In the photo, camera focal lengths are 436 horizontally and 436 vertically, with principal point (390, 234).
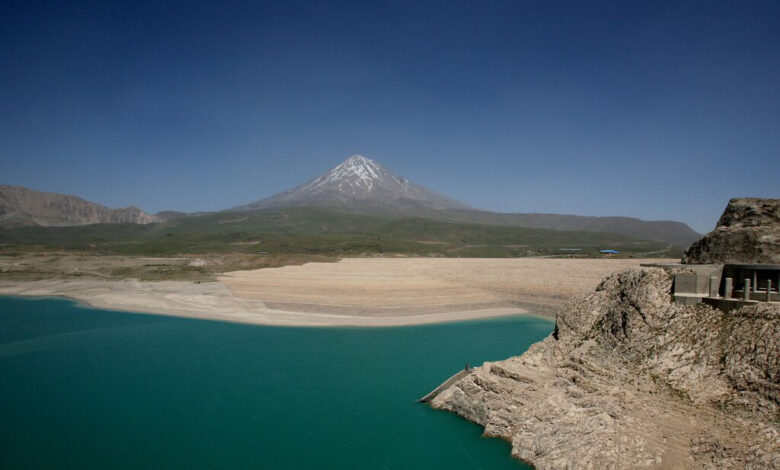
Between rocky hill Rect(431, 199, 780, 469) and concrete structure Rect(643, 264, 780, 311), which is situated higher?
concrete structure Rect(643, 264, 780, 311)

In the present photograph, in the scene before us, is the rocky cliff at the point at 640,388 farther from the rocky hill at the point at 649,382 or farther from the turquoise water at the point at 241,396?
the turquoise water at the point at 241,396

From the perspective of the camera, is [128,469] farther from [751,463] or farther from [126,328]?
[126,328]

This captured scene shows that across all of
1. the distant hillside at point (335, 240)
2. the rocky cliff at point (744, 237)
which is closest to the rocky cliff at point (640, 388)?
the rocky cliff at point (744, 237)

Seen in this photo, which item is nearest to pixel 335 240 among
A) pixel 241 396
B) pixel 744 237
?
pixel 241 396

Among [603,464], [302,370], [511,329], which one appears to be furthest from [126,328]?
[603,464]

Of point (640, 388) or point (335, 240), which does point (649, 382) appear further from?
point (335, 240)

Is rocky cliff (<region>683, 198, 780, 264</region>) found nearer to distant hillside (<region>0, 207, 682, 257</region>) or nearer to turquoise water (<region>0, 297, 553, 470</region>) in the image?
turquoise water (<region>0, 297, 553, 470</region>)

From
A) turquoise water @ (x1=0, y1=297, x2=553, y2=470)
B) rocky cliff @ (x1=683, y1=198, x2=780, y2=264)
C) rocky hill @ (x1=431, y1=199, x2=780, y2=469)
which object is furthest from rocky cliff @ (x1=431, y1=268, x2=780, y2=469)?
rocky cliff @ (x1=683, y1=198, x2=780, y2=264)
